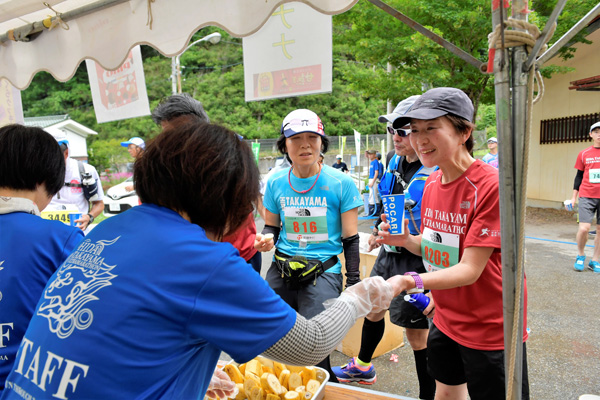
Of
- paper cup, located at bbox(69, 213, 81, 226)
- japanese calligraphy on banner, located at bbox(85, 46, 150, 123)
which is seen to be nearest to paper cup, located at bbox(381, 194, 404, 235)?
japanese calligraphy on banner, located at bbox(85, 46, 150, 123)

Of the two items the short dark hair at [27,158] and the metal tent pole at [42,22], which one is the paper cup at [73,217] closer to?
the metal tent pole at [42,22]

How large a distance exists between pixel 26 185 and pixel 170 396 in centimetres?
104

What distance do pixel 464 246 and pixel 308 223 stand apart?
1.15 m

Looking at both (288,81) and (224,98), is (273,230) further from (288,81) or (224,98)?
(224,98)

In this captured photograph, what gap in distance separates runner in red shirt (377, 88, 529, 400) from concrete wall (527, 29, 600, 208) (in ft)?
32.9

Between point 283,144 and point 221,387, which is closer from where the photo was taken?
point 221,387

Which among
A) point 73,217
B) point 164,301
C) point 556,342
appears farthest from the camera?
point 556,342

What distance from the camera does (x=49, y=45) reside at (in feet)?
9.57

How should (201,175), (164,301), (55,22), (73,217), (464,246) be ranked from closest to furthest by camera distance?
(164,301) → (201,175) → (464,246) → (55,22) → (73,217)

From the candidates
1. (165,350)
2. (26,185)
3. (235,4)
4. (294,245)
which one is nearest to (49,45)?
(235,4)

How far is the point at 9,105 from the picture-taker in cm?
369

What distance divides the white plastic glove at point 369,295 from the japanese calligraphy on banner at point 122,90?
2.27 meters

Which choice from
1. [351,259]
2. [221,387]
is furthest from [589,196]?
[221,387]

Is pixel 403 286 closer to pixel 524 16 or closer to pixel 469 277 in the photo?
pixel 469 277
